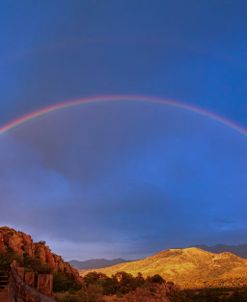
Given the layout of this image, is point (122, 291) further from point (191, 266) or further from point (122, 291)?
point (191, 266)

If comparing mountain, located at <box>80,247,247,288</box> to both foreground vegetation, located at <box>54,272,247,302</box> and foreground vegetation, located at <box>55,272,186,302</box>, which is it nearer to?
foreground vegetation, located at <box>54,272,247,302</box>

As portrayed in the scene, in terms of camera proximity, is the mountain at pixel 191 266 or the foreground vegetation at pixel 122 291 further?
the mountain at pixel 191 266

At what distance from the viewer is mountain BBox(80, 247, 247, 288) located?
370 ft

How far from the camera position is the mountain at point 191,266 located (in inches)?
4442

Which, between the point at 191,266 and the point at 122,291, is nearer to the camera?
the point at 122,291

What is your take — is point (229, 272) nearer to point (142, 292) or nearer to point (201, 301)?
point (201, 301)

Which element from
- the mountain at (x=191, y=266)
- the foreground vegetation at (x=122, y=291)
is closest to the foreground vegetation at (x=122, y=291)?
the foreground vegetation at (x=122, y=291)

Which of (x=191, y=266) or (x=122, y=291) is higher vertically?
(x=191, y=266)

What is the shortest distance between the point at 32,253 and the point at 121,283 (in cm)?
1119

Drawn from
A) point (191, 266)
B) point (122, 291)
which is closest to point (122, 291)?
point (122, 291)

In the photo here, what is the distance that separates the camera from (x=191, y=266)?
13475cm

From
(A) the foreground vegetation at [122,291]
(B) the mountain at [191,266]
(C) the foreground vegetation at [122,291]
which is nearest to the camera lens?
(C) the foreground vegetation at [122,291]

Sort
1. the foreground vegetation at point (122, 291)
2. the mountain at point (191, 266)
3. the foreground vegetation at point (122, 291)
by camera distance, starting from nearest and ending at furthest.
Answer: the foreground vegetation at point (122, 291)
the foreground vegetation at point (122, 291)
the mountain at point (191, 266)

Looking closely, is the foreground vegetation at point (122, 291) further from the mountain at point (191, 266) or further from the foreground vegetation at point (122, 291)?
the mountain at point (191, 266)
